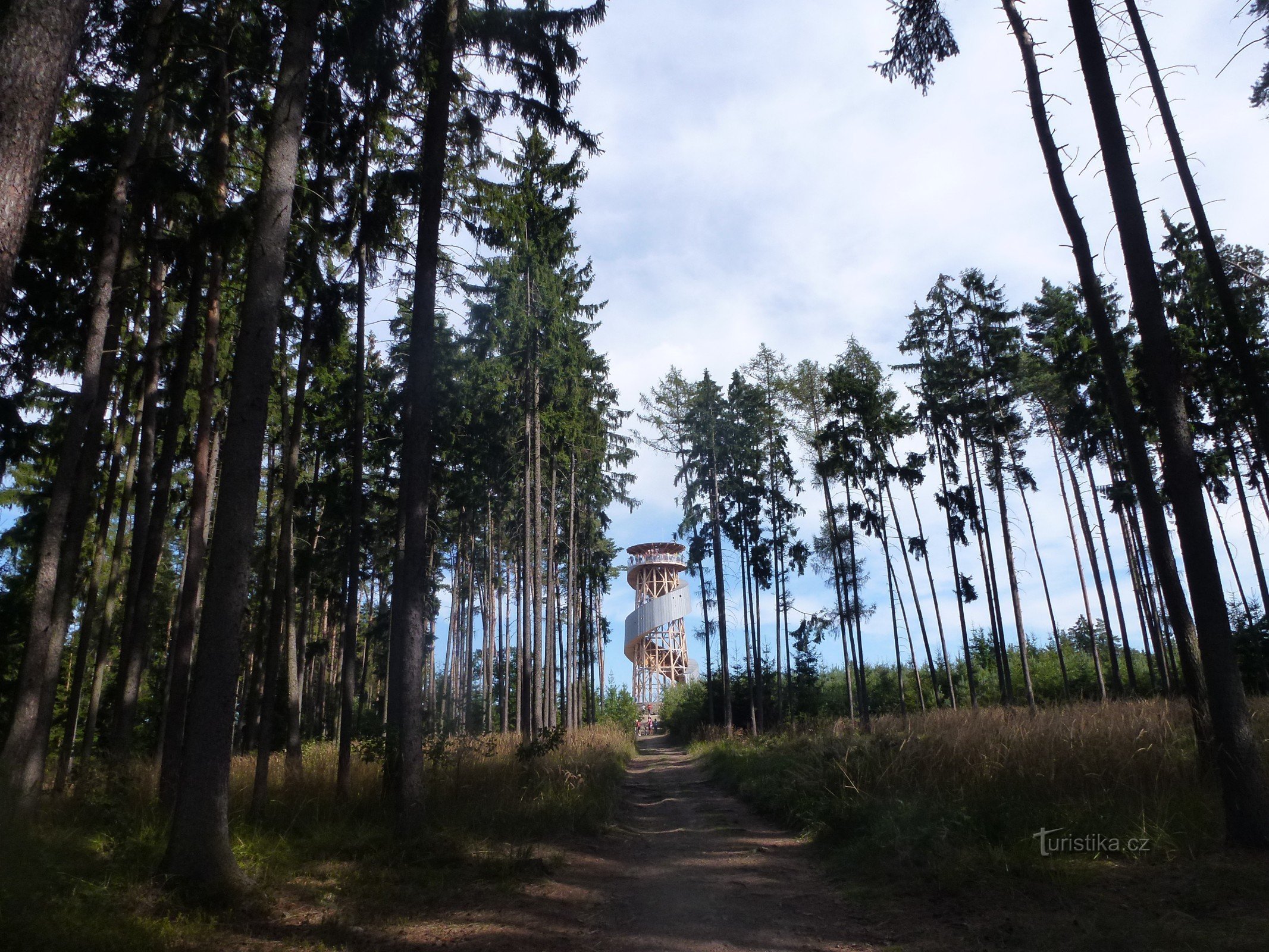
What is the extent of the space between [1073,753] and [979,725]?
2.32 m

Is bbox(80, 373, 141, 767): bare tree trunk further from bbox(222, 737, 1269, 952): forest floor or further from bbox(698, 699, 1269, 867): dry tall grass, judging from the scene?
bbox(698, 699, 1269, 867): dry tall grass

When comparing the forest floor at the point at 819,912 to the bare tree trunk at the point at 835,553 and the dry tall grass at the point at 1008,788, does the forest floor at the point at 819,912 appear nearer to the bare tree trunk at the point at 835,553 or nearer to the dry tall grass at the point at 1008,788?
the dry tall grass at the point at 1008,788

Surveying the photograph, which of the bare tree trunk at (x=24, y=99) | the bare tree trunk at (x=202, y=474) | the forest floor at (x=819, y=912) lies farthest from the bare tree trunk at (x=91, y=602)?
the bare tree trunk at (x=24, y=99)

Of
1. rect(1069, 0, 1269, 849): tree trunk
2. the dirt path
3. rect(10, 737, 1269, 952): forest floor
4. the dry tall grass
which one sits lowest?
the dirt path

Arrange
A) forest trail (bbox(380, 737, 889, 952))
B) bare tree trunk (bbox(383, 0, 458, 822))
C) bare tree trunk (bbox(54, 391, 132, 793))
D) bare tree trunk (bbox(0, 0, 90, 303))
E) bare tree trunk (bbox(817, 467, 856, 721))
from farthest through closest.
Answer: bare tree trunk (bbox(817, 467, 856, 721)) → bare tree trunk (bbox(54, 391, 132, 793)) → bare tree trunk (bbox(383, 0, 458, 822)) → forest trail (bbox(380, 737, 889, 952)) → bare tree trunk (bbox(0, 0, 90, 303))

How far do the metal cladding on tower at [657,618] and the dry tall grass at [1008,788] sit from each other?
3143 centimetres

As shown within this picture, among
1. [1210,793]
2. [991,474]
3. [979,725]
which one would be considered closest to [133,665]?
[979,725]

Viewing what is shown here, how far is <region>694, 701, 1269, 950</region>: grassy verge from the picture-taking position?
498 cm

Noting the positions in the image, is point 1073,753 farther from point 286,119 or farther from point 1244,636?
point 1244,636

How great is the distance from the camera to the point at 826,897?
21.6 ft

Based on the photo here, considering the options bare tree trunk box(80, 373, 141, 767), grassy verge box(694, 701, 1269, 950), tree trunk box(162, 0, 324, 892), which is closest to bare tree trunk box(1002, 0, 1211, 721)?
grassy verge box(694, 701, 1269, 950)

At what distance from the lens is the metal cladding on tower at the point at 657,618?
42.7 meters

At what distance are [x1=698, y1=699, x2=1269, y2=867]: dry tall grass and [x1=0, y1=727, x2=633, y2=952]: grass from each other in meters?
3.48

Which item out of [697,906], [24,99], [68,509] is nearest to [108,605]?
[68,509]
